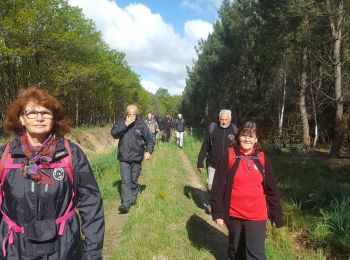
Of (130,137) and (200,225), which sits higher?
(130,137)

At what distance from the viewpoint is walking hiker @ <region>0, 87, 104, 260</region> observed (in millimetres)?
2475

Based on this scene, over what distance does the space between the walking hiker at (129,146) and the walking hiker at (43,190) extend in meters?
4.47

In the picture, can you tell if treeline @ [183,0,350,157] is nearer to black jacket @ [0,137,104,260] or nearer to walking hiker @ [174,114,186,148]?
walking hiker @ [174,114,186,148]

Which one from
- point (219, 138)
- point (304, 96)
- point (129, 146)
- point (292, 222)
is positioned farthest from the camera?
point (304, 96)

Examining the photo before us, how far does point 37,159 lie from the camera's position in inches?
98.8

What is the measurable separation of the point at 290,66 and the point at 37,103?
2257cm

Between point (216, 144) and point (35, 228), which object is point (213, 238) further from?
point (35, 228)

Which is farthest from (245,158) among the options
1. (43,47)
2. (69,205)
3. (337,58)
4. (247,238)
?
(43,47)

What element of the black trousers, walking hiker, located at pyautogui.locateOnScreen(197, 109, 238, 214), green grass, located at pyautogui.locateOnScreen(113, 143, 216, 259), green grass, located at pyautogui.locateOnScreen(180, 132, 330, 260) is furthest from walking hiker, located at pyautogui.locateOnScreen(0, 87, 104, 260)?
walking hiker, located at pyautogui.locateOnScreen(197, 109, 238, 214)

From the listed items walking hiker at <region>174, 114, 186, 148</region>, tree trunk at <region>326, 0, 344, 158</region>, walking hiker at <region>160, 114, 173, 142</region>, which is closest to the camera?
tree trunk at <region>326, 0, 344, 158</region>

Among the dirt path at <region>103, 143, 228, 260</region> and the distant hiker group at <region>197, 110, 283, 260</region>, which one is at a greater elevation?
the distant hiker group at <region>197, 110, 283, 260</region>

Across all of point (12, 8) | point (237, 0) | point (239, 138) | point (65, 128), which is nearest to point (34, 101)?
point (65, 128)

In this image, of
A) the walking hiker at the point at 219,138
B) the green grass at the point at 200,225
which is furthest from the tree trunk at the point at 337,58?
the walking hiker at the point at 219,138

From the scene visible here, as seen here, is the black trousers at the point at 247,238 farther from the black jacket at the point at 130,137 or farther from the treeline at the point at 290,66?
the treeline at the point at 290,66
